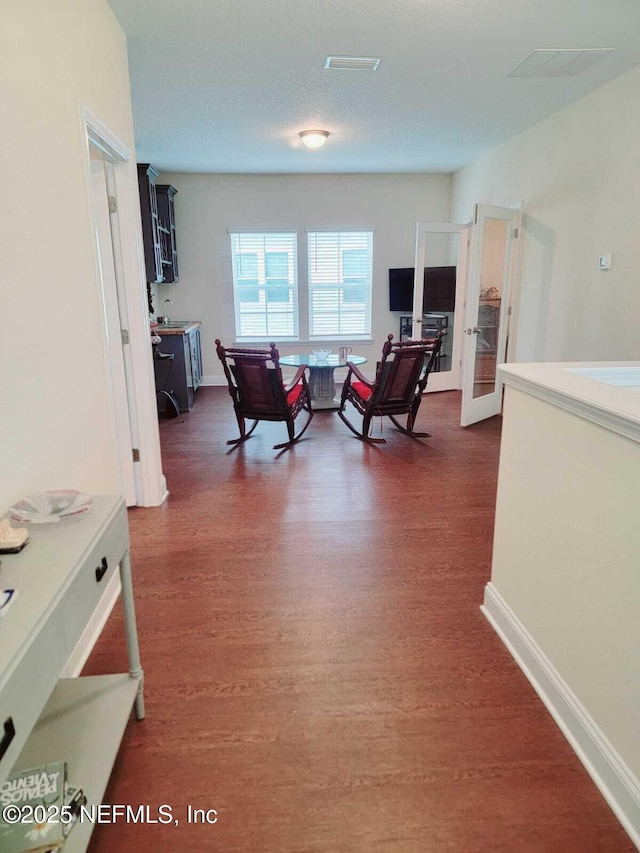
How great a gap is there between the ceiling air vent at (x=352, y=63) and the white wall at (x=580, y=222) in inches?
51.8

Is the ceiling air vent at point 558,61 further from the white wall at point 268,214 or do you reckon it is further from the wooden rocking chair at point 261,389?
the white wall at point 268,214

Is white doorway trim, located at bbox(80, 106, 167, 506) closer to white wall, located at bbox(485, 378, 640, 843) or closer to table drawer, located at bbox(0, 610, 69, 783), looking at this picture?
table drawer, located at bbox(0, 610, 69, 783)

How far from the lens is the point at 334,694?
182cm

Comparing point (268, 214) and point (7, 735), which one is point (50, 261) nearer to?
point (7, 735)

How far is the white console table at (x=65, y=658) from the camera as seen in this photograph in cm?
96

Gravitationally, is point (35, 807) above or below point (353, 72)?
below

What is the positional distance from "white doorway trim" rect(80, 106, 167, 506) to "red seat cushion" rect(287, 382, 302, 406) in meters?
1.45

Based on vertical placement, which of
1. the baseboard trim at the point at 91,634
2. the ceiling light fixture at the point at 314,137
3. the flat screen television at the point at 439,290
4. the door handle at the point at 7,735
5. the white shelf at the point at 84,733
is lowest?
the baseboard trim at the point at 91,634

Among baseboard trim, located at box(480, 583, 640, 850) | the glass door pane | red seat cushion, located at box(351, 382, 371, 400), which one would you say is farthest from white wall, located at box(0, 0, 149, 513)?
the glass door pane

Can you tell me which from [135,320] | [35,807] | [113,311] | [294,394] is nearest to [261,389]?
[294,394]

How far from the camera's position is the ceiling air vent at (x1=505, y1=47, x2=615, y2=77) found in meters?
3.17

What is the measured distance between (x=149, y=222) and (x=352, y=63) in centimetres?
294

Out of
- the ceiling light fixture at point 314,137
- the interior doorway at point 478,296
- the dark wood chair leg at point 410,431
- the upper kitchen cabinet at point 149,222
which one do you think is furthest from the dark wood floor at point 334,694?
the ceiling light fixture at point 314,137

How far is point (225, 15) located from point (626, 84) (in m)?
2.64
